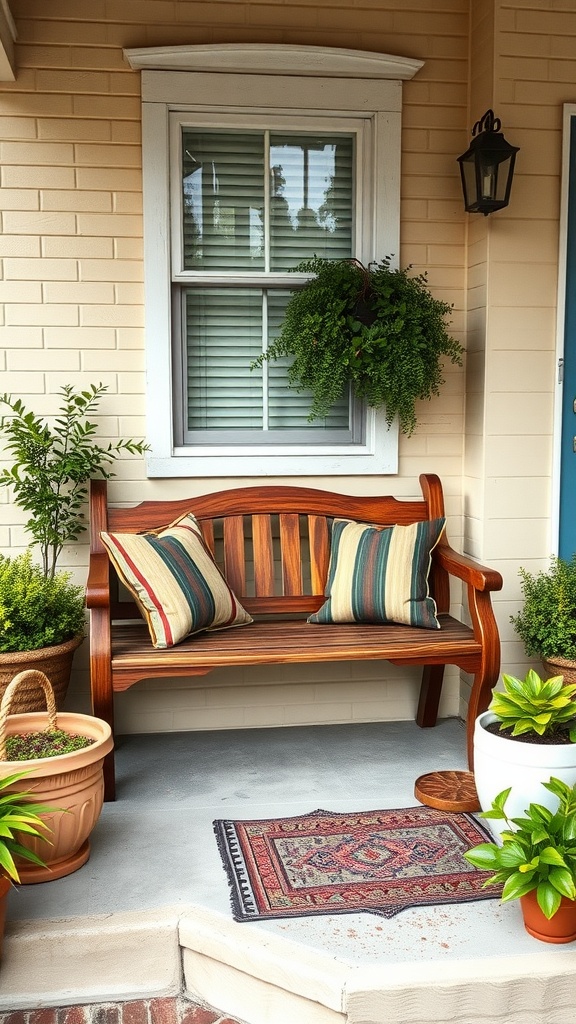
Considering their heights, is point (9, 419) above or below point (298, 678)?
above

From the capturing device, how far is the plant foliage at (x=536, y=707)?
2590 mm

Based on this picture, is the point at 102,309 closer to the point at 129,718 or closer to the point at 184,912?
the point at 129,718

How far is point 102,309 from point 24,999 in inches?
97.8

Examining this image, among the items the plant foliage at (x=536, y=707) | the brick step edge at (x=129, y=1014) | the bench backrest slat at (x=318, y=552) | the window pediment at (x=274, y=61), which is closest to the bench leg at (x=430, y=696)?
the bench backrest slat at (x=318, y=552)

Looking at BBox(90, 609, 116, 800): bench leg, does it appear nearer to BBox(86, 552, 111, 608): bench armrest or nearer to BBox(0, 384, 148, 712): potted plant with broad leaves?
BBox(86, 552, 111, 608): bench armrest

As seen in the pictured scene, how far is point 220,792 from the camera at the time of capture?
3256mm

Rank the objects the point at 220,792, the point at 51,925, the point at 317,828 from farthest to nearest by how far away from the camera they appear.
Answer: the point at 220,792 → the point at 317,828 → the point at 51,925

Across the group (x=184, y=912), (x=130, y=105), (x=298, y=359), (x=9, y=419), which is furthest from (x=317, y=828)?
(x=130, y=105)

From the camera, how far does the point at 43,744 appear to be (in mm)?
2715

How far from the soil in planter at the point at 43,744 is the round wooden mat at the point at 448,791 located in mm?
1115

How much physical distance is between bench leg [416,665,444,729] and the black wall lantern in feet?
6.02

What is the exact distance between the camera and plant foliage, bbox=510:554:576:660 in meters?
3.51

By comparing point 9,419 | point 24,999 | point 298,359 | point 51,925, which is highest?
point 298,359

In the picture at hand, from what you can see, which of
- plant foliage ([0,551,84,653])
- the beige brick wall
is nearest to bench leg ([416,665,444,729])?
the beige brick wall
